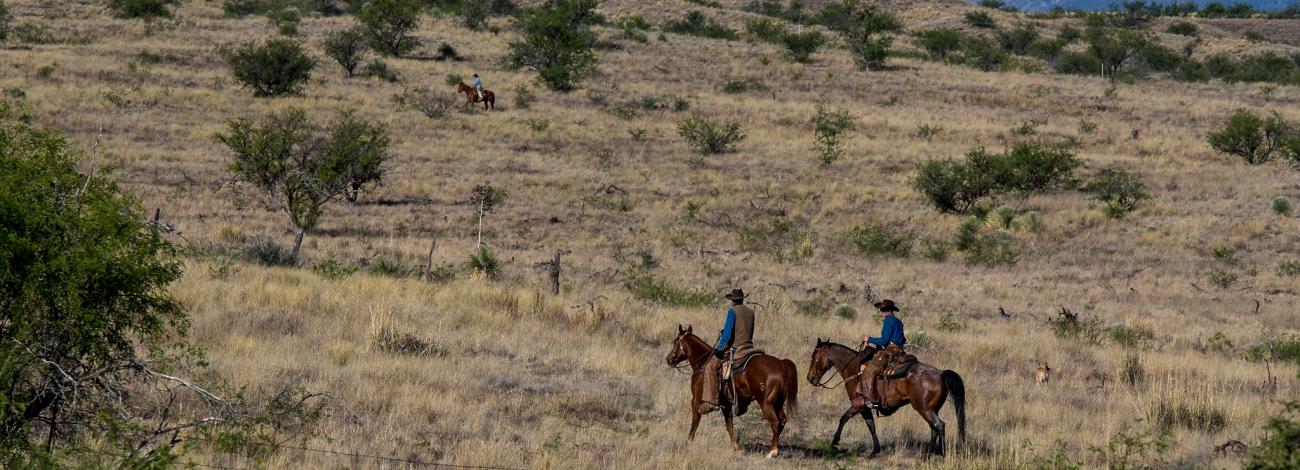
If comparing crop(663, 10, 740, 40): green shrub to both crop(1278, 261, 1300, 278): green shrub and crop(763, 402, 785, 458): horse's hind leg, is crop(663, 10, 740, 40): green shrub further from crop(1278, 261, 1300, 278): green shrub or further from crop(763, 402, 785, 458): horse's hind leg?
crop(763, 402, 785, 458): horse's hind leg

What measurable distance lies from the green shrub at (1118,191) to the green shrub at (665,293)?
15.9m

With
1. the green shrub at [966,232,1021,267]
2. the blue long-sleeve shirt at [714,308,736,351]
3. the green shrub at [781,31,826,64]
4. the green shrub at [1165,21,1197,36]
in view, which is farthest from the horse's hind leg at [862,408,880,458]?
the green shrub at [1165,21,1197,36]

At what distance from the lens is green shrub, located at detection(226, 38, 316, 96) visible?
44.4 m

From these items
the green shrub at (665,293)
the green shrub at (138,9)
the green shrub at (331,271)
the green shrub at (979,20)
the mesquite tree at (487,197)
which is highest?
the green shrub at (979,20)

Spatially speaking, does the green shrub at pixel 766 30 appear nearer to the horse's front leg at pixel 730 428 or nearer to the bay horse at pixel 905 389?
the bay horse at pixel 905 389

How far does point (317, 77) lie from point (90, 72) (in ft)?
31.0

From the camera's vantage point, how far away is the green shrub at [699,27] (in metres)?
76.2

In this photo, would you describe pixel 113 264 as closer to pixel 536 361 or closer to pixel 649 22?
pixel 536 361

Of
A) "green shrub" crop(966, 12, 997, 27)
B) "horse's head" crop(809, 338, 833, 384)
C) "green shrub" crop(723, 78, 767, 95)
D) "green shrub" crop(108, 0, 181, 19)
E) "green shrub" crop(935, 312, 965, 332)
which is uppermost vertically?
"green shrub" crop(966, 12, 997, 27)

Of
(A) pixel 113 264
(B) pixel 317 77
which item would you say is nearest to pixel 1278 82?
(B) pixel 317 77

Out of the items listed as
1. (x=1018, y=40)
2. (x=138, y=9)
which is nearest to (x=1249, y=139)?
(x=1018, y=40)

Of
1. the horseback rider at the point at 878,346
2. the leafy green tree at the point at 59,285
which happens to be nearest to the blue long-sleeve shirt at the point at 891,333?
the horseback rider at the point at 878,346

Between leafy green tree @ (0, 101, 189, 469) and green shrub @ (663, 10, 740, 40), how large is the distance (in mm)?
68090

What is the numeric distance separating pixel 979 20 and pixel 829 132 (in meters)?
62.4
